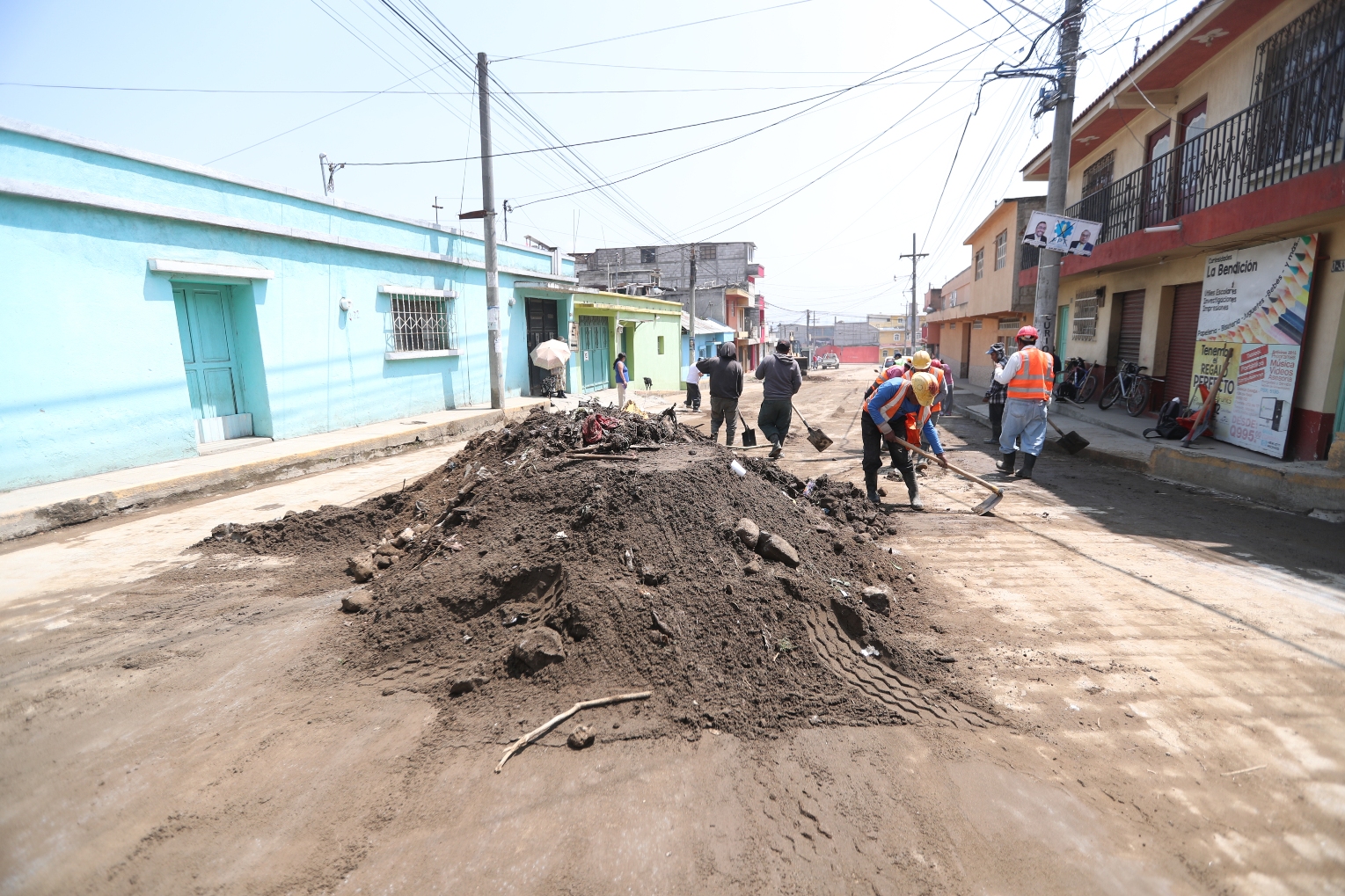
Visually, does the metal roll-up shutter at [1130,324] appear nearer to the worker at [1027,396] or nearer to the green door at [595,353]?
the worker at [1027,396]

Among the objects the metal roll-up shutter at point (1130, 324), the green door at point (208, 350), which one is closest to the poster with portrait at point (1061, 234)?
the metal roll-up shutter at point (1130, 324)

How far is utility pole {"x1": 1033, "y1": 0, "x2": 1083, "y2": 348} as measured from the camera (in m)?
9.99

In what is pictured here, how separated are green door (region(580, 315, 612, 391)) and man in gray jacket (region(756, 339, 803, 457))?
36.8 feet

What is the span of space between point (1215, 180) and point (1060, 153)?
2.35m

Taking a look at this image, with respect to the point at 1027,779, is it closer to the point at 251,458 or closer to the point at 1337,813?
the point at 1337,813

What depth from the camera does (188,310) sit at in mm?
8391

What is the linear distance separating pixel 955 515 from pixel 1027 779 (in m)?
3.85

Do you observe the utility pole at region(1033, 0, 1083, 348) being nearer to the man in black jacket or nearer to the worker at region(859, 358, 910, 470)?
the worker at region(859, 358, 910, 470)

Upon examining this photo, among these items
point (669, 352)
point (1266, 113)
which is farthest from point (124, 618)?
point (669, 352)

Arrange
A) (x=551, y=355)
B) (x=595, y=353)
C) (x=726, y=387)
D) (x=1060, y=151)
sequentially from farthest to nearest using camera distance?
(x=595, y=353)
(x=551, y=355)
(x=1060, y=151)
(x=726, y=387)

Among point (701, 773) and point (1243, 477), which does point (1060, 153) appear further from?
point (701, 773)

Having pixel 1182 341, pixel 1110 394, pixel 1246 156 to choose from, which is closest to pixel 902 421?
pixel 1246 156

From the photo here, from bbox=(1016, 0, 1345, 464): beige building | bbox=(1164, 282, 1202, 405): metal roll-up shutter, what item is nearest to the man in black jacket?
bbox=(1016, 0, 1345, 464): beige building

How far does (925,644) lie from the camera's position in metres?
3.47
